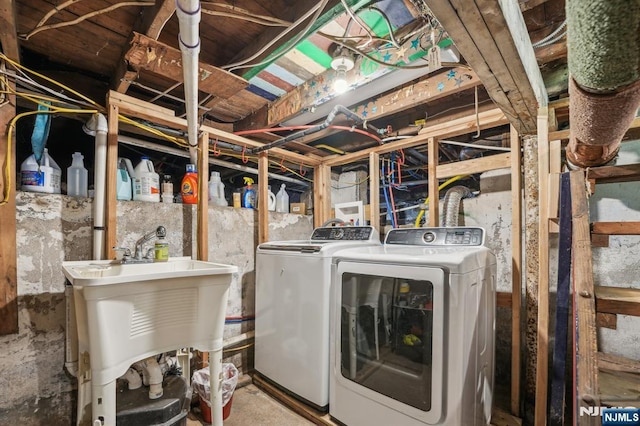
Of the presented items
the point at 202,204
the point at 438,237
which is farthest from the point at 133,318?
the point at 438,237

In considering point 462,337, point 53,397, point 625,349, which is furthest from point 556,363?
point 53,397

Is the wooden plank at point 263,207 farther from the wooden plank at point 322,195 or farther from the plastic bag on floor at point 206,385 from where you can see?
the plastic bag on floor at point 206,385

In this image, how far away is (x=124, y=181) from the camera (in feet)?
6.15

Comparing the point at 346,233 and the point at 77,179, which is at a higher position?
the point at 77,179

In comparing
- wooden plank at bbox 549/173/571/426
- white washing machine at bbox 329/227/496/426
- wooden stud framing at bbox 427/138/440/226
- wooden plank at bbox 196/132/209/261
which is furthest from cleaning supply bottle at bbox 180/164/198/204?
wooden plank at bbox 549/173/571/426

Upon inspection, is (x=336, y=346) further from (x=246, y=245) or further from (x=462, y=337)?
(x=246, y=245)

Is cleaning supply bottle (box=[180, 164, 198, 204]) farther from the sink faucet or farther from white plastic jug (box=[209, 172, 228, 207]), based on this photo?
the sink faucet

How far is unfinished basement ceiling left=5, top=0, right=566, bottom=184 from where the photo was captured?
1.27 metres

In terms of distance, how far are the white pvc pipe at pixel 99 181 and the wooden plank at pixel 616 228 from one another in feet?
8.11

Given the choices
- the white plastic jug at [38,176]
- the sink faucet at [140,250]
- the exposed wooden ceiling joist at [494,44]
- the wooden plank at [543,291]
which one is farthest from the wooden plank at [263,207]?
the wooden plank at [543,291]

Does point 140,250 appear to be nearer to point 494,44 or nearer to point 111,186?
point 111,186

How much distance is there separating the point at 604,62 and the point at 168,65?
66.0 inches

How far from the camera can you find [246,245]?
2.49 m

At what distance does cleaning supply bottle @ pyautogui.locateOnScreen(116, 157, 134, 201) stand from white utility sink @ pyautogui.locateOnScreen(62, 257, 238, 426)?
494 mm
